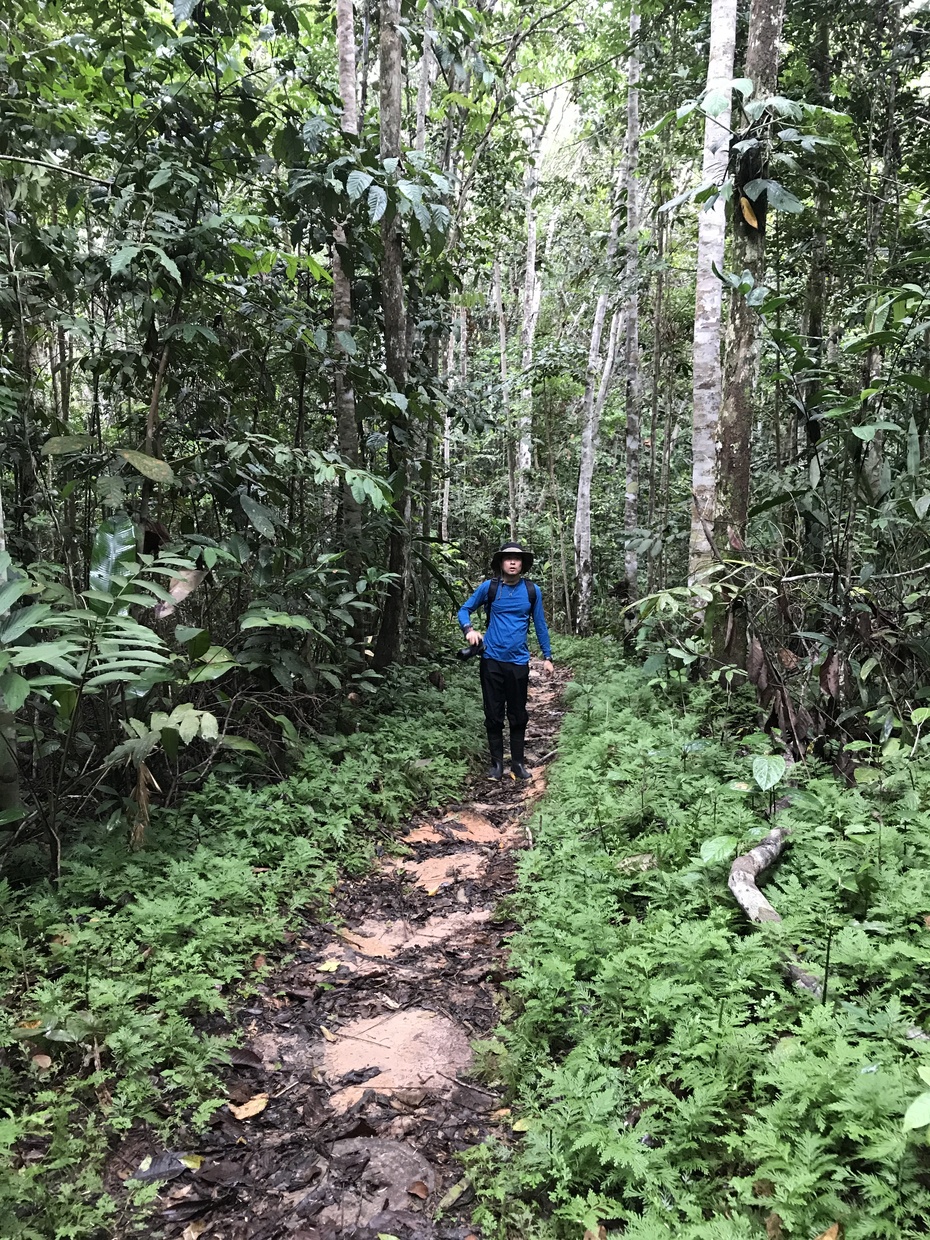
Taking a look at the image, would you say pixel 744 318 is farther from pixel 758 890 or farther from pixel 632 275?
pixel 632 275

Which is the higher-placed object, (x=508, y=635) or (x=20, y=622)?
(x=20, y=622)

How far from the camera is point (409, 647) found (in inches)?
381

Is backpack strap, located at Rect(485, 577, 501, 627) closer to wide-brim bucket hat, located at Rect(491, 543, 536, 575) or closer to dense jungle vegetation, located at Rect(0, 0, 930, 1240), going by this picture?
wide-brim bucket hat, located at Rect(491, 543, 536, 575)

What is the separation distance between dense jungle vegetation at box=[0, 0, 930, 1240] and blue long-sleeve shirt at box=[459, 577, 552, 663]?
1.00 m

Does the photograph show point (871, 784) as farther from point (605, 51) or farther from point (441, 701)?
point (605, 51)

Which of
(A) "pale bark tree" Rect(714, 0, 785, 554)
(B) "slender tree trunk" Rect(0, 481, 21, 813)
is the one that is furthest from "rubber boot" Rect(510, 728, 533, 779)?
(B) "slender tree trunk" Rect(0, 481, 21, 813)

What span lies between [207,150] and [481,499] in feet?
44.4

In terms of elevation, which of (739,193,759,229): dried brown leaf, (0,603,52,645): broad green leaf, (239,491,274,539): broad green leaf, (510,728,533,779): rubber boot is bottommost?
(510,728,533,779): rubber boot

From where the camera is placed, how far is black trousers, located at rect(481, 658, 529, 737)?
6.79 meters

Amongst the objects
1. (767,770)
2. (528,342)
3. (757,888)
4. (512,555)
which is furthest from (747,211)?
(528,342)

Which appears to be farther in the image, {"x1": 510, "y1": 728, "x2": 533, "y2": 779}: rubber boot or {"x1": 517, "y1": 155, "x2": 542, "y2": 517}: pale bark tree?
{"x1": 517, "y1": 155, "x2": 542, "y2": 517}: pale bark tree

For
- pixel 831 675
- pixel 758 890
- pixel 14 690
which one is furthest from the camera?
pixel 831 675

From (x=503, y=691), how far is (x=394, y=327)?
3628 millimetres

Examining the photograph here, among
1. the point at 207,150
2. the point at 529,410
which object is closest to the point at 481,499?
the point at 529,410
